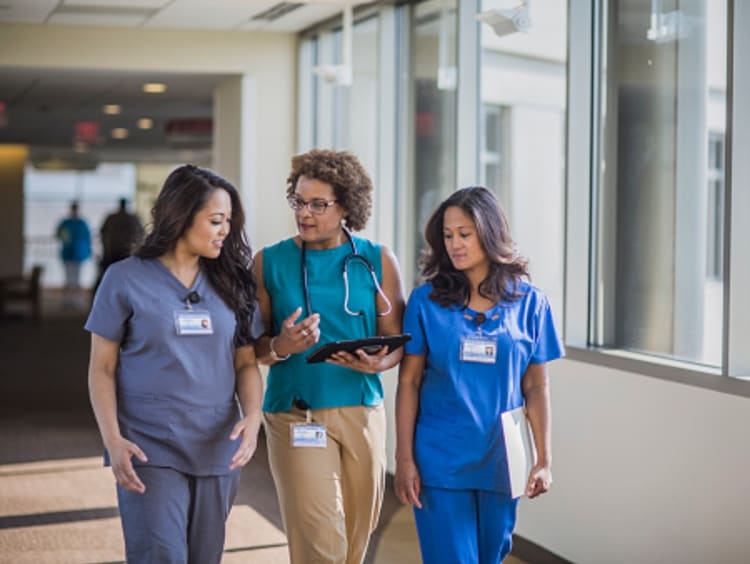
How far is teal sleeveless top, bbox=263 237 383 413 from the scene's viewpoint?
3482 mm

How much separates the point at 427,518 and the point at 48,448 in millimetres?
5346

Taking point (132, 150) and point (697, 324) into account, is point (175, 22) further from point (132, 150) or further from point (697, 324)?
point (132, 150)

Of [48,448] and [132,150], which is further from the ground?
[132,150]

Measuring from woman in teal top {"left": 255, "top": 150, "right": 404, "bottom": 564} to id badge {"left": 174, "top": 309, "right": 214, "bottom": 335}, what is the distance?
294mm

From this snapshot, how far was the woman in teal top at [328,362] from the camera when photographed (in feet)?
11.3

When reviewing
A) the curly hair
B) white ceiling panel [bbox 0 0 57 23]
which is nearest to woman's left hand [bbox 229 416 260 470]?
the curly hair

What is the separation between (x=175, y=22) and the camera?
8805mm

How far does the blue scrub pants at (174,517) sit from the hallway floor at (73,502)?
2108 millimetres

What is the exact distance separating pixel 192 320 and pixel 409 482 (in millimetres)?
726

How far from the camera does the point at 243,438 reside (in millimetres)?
3186

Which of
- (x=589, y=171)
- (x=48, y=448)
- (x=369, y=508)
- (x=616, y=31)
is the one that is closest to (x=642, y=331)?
(x=589, y=171)

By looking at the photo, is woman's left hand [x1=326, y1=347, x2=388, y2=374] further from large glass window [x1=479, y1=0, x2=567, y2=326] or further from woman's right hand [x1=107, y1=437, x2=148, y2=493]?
large glass window [x1=479, y1=0, x2=567, y2=326]

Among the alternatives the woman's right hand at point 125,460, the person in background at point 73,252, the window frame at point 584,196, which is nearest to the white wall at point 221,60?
the window frame at point 584,196

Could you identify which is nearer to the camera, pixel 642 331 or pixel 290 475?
pixel 290 475
